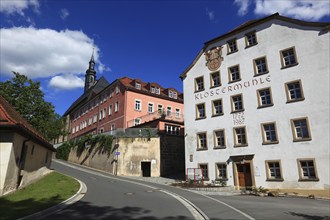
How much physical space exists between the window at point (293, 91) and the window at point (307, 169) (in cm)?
497

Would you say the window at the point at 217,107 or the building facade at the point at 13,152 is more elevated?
the window at the point at 217,107

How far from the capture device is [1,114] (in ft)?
43.9

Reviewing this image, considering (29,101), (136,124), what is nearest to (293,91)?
(136,124)

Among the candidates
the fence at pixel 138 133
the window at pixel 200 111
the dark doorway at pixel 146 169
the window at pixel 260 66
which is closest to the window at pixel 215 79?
the window at pixel 200 111

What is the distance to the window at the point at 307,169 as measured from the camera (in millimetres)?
19747

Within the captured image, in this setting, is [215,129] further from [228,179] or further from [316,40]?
[316,40]

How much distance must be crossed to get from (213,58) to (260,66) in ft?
18.2

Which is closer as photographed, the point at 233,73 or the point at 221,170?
the point at 221,170

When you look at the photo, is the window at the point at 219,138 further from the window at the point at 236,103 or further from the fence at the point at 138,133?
the fence at the point at 138,133

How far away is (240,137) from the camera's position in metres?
24.5

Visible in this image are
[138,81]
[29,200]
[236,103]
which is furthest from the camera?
[138,81]

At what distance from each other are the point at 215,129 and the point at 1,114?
18.6 metres

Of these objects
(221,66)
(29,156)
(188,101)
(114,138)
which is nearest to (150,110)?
(114,138)

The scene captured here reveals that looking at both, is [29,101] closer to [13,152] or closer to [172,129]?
[172,129]
